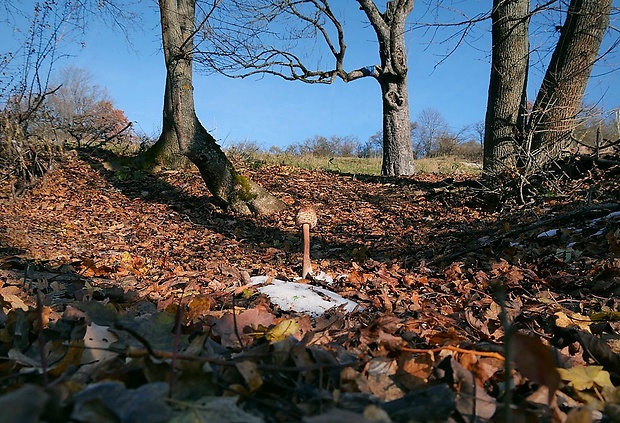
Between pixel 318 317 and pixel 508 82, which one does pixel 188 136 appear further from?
pixel 318 317

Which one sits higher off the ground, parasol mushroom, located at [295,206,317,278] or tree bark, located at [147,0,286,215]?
tree bark, located at [147,0,286,215]

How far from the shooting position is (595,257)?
142 inches

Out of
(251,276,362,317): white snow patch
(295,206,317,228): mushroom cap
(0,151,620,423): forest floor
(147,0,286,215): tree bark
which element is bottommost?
(251,276,362,317): white snow patch

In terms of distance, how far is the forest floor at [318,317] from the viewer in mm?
924

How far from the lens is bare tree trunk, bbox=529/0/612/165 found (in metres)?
6.71

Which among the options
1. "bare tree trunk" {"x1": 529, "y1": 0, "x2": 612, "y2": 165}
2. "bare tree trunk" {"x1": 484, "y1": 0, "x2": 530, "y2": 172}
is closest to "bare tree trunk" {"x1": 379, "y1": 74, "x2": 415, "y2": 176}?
"bare tree trunk" {"x1": 484, "y1": 0, "x2": 530, "y2": 172}

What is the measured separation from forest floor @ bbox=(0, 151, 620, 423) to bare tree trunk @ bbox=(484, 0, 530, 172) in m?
0.77

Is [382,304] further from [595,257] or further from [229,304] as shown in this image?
[595,257]

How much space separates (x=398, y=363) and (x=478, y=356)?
27 cm

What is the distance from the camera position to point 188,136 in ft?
26.7

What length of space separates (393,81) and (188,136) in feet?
19.1

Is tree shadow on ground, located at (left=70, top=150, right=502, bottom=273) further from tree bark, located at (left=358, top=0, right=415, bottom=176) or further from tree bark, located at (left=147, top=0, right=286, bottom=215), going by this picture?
tree bark, located at (left=358, top=0, right=415, bottom=176)

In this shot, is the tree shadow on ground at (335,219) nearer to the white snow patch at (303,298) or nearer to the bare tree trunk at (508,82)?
the bare tree trunk at (508,82)

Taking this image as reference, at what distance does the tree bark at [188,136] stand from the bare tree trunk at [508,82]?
3.92m
